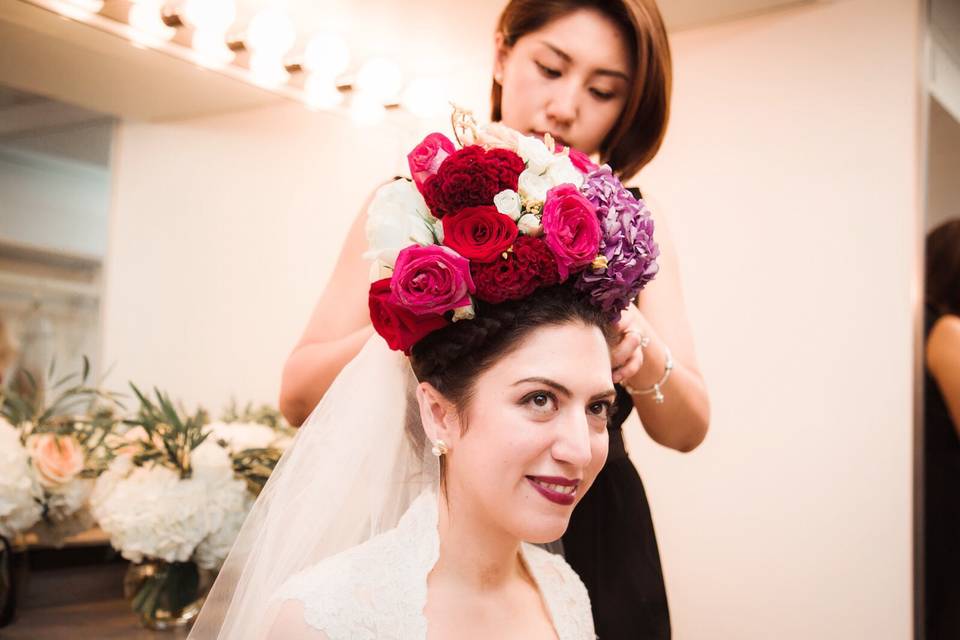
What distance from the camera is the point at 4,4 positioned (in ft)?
6.02

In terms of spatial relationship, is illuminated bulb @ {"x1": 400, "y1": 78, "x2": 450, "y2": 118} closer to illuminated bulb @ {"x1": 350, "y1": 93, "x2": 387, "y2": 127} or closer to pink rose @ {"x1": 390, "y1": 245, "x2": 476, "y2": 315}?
illuminated bulb @ {"x1": 350, "y1": 93, "x2": 387, "y2": 127}

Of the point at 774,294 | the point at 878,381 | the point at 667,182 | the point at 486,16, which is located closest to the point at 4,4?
the point at 486,16

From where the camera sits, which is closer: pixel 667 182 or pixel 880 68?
pixel 880 68

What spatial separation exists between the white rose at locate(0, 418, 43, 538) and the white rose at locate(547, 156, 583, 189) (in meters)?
1.25

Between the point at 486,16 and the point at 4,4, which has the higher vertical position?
the point at 486,16

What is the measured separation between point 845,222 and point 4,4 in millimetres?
2129

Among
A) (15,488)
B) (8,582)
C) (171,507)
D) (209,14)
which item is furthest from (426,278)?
(209,14)

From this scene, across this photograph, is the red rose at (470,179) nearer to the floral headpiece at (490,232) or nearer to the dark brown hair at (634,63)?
the floral headpiece at (490,232)

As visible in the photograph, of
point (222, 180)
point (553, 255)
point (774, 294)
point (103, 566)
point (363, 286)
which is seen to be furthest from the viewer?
point (774, 294)

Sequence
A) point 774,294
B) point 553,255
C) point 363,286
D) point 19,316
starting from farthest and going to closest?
point 774,294 → point 19,316 → point 363,286 → point 553,255

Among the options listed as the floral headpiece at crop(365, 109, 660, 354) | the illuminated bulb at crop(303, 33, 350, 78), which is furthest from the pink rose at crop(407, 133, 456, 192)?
the illuminated bulb at crop(303, 33, 350, 78)

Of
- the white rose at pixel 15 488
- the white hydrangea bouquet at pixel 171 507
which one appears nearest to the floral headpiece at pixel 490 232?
the white hydrangea bouquet at pixel 171 507

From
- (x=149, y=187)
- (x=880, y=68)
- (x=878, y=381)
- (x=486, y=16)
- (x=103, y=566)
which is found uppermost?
(x=486, y=16)

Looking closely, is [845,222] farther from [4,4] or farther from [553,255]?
[4,4]
